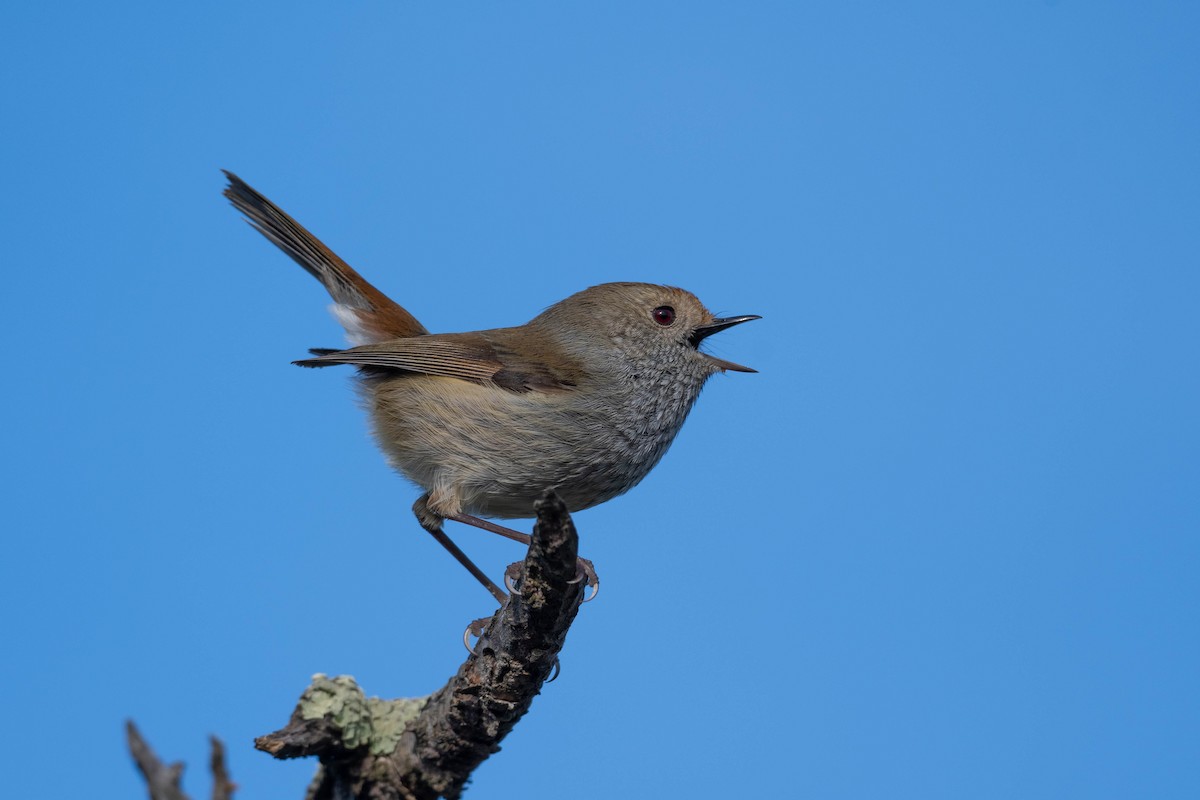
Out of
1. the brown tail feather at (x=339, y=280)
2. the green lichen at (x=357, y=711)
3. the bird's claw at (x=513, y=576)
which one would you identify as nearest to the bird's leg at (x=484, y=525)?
the bird's claw at (x=513, y=576)

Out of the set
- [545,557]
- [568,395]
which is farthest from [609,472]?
[545,557]

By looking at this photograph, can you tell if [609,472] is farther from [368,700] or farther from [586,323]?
[368,700]

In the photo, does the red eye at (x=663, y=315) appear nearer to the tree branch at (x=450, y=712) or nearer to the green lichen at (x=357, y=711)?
the tree branch at (x=450, y=712)

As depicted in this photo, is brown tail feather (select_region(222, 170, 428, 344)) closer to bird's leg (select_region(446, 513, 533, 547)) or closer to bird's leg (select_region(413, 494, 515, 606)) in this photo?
bird's leg (select_region(413, 494, 515, 606))

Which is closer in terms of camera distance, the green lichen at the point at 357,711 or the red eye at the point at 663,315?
the green lichen at the point at 357,711

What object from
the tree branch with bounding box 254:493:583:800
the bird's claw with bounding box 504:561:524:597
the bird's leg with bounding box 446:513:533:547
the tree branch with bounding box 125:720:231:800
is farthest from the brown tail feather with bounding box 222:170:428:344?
the tree branch with bounding box 125:720:231:800
